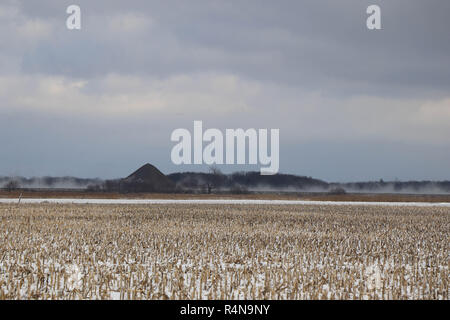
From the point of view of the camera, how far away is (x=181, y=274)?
12508mm

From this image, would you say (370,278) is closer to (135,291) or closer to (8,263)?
(135,291)

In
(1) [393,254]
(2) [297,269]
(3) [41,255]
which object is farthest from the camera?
(1) [393,254]

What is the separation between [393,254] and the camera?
16828 mm

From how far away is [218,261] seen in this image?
46.3ft

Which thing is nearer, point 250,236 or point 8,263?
point 8,263

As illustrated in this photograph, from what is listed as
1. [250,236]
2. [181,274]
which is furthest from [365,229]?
[181,274]

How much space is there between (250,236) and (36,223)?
12650 millimetres

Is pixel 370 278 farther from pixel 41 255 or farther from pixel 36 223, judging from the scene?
pixel 36 223

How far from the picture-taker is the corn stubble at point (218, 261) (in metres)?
10.6

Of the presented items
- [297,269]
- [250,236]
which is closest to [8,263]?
[297,269]

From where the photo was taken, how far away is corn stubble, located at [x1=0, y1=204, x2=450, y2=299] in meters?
10.6
